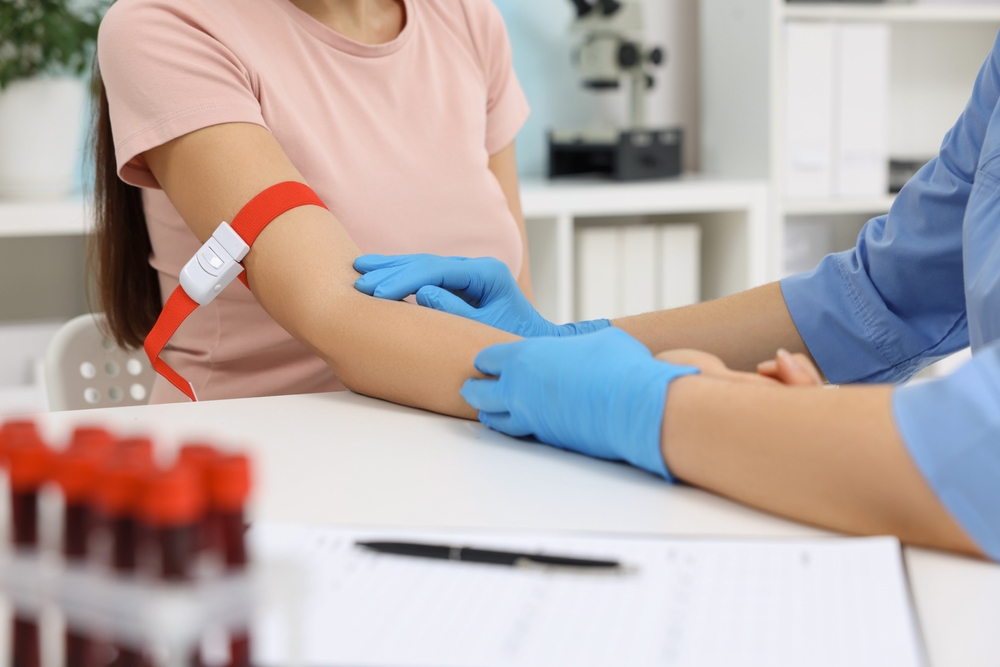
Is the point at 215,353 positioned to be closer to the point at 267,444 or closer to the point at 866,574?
the point at 267,444

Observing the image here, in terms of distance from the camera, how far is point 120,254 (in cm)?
113

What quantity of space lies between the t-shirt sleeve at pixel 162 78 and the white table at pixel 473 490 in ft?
1.02

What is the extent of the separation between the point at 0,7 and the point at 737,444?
1.74 meters

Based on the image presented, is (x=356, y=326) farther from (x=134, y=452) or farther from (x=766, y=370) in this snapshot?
(x=134, y=452)

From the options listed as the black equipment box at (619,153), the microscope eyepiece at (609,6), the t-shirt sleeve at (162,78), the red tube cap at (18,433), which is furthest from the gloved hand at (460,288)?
the microscope eyepiece at (609,6)

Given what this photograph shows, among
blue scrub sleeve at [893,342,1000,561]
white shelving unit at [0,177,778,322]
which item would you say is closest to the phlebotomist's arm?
blue scrub sleeve at [893,342,1000,561]

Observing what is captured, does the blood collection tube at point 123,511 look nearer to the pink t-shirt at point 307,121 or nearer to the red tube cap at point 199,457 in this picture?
the red tube cap at point 199,457

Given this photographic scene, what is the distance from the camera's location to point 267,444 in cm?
68

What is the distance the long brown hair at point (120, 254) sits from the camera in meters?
1.11

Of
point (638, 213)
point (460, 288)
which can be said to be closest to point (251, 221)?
point (460, 288)

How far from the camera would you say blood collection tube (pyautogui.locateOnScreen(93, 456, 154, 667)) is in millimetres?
284

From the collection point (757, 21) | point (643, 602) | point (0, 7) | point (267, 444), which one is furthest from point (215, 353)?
point (757, 21)

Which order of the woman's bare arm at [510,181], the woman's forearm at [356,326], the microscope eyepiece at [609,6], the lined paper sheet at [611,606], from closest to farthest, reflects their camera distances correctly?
the lined paper sheet at [611,606] → the woman's forearm at [356,326] → the woman's bare arm at [510,181] → the microscope eyepiece at [609,6]

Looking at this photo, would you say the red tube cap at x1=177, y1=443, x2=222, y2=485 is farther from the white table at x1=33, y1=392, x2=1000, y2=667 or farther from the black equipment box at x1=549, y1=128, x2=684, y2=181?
the black equipment box at x1=549, y1=128, x2=684, y2=181
